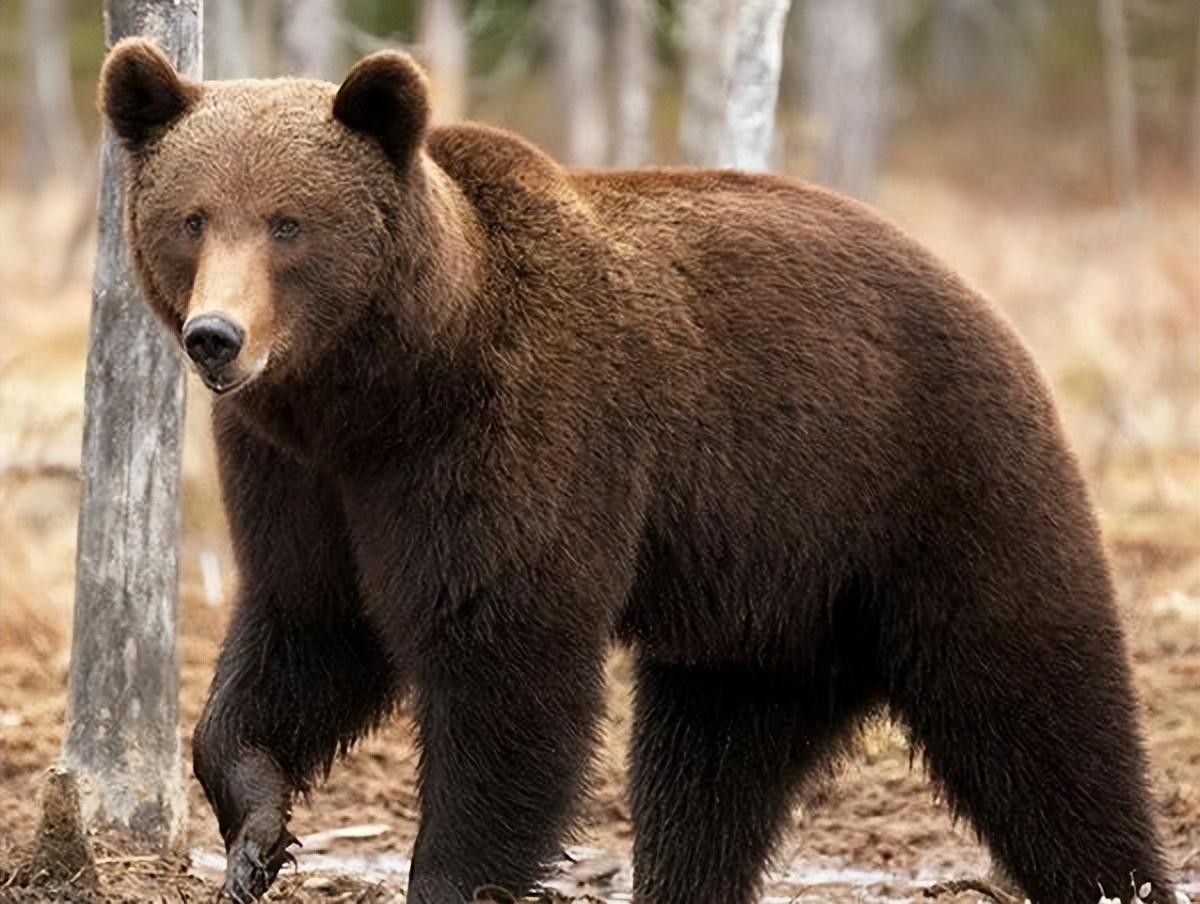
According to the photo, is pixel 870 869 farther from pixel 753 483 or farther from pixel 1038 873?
pixel 753 483

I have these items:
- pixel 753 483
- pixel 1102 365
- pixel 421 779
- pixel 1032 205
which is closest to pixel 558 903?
pixel 421 779

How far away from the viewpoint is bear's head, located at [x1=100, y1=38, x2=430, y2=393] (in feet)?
14.9

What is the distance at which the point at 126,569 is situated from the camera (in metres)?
6.25

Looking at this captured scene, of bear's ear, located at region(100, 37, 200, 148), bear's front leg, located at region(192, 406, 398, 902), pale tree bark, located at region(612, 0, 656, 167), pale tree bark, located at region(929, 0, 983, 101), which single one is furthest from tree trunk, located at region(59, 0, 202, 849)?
pale tree bark, located at region(929, 0, 983, 101)

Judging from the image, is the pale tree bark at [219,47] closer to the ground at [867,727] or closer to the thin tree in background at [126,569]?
the ground at [867,727]

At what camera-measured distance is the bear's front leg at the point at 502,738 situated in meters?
4.84

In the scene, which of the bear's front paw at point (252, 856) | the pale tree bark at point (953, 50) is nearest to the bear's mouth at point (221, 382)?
the bear's front paw at point (252, 856)

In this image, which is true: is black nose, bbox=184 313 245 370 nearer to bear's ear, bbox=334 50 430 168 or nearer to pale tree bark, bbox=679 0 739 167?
bear's ear, bbox=334 50 430 168

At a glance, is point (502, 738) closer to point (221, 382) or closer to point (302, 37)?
point (221, 382)

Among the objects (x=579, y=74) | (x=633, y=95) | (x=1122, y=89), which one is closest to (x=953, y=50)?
(x=579, y=74)

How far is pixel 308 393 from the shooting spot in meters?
4.75

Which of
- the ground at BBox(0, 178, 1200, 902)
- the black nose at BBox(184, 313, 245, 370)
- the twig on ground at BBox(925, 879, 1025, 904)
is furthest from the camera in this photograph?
the ground at BBox(0, 178, 1200, 902)

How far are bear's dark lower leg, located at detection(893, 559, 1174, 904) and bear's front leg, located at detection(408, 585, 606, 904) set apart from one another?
3.03 feet

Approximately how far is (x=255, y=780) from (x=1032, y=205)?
77.8 ft
